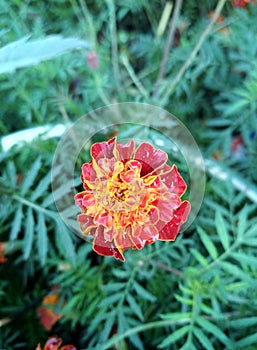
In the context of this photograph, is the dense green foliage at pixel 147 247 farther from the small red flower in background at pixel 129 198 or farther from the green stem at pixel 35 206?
the small red flower in background at pixel 129 198

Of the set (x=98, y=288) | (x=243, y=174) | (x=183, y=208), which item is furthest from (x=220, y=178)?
(x=183, y=208)

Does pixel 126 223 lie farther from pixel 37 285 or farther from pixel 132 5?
pixel 132 5

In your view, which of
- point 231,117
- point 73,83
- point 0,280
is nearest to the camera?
point 0,280

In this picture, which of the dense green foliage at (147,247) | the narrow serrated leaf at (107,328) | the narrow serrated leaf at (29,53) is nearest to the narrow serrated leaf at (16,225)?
the dense green foliage at (147,247)

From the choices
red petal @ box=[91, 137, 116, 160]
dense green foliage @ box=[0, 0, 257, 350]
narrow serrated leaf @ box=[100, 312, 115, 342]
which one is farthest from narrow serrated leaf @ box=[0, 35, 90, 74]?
narrow serrated leaf @ box=[100, 312, 115, 342]

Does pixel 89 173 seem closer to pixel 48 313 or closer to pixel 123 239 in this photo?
pixel 123 239

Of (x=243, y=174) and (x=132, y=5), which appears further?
(x=132, y=5)
